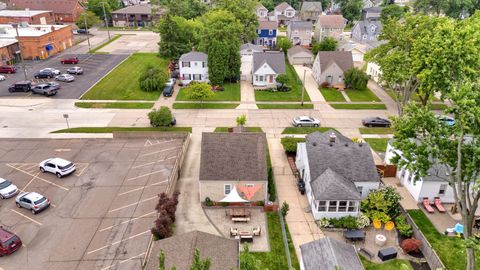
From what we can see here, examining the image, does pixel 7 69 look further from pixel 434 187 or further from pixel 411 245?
pixel 411 245

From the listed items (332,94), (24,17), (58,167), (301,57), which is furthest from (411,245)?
(24,17)

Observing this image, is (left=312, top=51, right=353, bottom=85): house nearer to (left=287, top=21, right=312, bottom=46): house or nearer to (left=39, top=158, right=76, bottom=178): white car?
(left=287, top=21, right=312, bottom=46): house

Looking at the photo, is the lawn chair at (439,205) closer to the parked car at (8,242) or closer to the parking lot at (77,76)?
the parked car at (8,242)

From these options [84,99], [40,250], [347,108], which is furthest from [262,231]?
[84,99]

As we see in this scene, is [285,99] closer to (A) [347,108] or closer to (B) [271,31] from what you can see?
(A) [347,108]

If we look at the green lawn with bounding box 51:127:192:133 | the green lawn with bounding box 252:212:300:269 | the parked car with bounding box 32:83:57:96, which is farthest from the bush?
the parked car with bounding box 32:83:57:96
